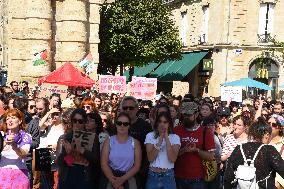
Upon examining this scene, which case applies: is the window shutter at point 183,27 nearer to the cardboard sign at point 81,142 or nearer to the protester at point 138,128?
the protester at point 138,128

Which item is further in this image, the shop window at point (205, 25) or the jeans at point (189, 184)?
the shop window at point (205, 25)

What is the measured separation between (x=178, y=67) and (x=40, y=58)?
16660 millimetres

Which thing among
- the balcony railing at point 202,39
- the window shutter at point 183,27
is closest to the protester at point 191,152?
the balcony railing at point 202,39

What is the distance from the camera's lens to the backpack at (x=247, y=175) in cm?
623

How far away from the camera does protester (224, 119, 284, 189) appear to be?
20.5ft

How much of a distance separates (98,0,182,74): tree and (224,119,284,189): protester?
25.9 metres

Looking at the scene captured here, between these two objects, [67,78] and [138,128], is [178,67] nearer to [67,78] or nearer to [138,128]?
[67,78]

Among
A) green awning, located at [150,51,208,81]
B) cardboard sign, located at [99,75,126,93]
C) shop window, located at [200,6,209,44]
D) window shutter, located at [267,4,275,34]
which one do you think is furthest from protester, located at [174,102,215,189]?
shop window, located at [200,6,209,44]

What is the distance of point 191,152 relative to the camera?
7129 mm

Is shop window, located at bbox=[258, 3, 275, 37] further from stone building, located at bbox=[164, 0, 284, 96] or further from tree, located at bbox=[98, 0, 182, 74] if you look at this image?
tree, located at bbox=[98, 0, 182, 74]

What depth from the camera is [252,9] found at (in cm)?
3178

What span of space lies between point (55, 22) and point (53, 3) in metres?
0.83

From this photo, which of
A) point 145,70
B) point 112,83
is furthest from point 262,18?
point 112,83

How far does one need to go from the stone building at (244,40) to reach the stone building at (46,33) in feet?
35.1
